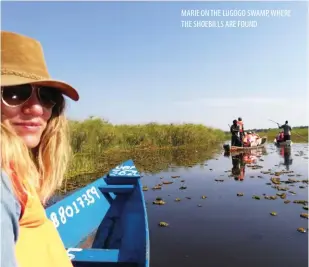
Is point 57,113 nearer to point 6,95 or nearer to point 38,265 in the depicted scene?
point 6,95

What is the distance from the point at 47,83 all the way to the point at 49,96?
0.40 ft

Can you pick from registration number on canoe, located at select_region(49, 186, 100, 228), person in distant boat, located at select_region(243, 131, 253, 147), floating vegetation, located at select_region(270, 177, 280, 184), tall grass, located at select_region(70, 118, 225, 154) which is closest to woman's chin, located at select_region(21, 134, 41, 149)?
registration number on canoe, located at select_region(49, 186, 100, 228)

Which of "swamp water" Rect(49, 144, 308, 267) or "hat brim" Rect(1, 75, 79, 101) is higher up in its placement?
"hat brim" Rect(1, 75, 79, 101)

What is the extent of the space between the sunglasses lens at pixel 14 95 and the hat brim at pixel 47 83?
0.07 m

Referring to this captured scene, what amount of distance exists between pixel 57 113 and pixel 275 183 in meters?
9.74

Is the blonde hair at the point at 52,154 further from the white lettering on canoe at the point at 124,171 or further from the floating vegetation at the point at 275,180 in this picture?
the floating vegetation at the point at 275,180

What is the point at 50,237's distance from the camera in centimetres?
154

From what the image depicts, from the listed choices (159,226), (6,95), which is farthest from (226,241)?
(6,95)

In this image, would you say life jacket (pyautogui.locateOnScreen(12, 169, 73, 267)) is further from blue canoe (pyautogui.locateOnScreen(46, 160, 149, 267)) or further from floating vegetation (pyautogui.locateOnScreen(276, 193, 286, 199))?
floating vegetation (pyautogui.locateOnScreen(276, 193, 286, 199))

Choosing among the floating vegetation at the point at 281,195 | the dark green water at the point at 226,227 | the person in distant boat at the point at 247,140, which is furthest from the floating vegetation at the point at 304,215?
the person in distant boat at the point at 247,140

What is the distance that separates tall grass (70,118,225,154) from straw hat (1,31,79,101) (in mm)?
10736

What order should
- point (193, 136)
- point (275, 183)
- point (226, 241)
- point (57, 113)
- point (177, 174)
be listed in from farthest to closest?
point (193, 136)
point (177, 174)
point (275, 183)
point (226, 241)
point (57, 113)

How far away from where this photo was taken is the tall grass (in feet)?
47.3

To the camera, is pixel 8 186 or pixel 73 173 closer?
pixel 8 186
